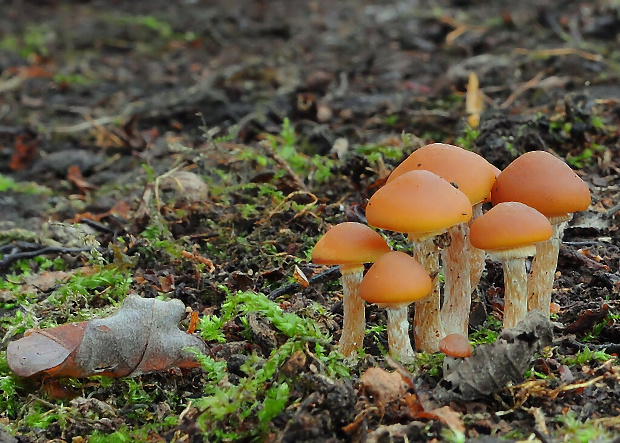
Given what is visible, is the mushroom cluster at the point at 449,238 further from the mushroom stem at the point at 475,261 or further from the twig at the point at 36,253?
the twig at the point at 36,253

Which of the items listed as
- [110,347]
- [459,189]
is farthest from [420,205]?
[110,347]

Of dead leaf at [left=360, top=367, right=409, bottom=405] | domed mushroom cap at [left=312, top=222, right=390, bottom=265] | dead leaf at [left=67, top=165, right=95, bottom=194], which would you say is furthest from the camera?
dead leaf at [left=67, top=165, right=95, bottom=194]

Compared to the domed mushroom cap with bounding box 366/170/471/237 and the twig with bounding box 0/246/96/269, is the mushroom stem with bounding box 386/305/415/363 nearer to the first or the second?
the domed mushroom cap with bounding box 366/170/471/237

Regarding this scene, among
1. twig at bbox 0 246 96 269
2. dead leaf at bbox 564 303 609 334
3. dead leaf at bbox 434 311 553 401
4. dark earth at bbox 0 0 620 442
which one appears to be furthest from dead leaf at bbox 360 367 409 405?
twig at bbox 0 246 96 269

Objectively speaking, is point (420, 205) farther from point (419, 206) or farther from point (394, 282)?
point (394, 282)

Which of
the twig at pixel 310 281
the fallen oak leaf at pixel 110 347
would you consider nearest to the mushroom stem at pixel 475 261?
the twig at pixel 310 281

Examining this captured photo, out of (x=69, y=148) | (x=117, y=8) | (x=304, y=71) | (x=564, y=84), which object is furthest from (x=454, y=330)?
(x=117, y=8)

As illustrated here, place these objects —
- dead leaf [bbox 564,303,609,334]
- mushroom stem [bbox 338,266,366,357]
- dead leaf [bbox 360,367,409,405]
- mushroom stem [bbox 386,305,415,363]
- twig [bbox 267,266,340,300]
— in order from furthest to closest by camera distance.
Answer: twig [bbox 267,266,340,300] < dead leaf [bbox 564,303,609,334] < mushroom stem [bbox 338,266,366,357] < mushroom stem [bbox 386,305,415,363] < dead leaf [bbox 360,367,409,405]
